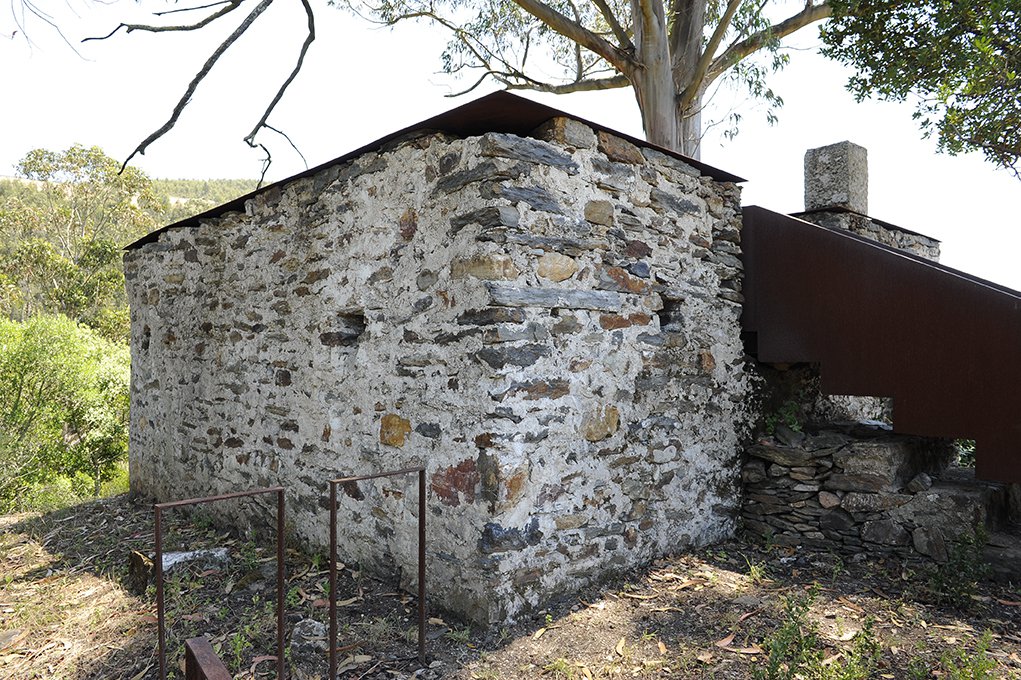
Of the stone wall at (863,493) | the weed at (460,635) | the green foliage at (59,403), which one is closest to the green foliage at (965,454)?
the stone wall at (863,493)

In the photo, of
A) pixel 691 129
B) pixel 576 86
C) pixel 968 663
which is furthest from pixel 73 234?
pixel 968 663

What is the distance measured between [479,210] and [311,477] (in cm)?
223

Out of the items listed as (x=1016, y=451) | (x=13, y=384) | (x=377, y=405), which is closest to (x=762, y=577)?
(x=1016, y=451)

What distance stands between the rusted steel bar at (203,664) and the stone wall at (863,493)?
3.56 metres

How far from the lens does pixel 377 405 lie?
12.4 feet

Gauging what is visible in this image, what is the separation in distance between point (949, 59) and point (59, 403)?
12898 mm

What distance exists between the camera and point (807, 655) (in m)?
2.72

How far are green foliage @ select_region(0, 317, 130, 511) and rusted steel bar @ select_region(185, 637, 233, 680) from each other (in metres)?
8.83

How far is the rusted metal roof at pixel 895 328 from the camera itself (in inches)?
137

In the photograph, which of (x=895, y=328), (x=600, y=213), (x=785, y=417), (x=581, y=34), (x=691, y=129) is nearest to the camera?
(x=600, y=213)

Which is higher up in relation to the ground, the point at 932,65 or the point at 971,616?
the point at 932,65

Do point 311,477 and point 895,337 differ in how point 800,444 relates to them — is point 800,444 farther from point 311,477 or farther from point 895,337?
point 311,477

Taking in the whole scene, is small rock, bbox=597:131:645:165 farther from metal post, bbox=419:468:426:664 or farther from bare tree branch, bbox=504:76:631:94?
bare tree branch, bbox=504:76:631:94

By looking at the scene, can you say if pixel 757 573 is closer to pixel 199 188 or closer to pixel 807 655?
pixel 807 655
